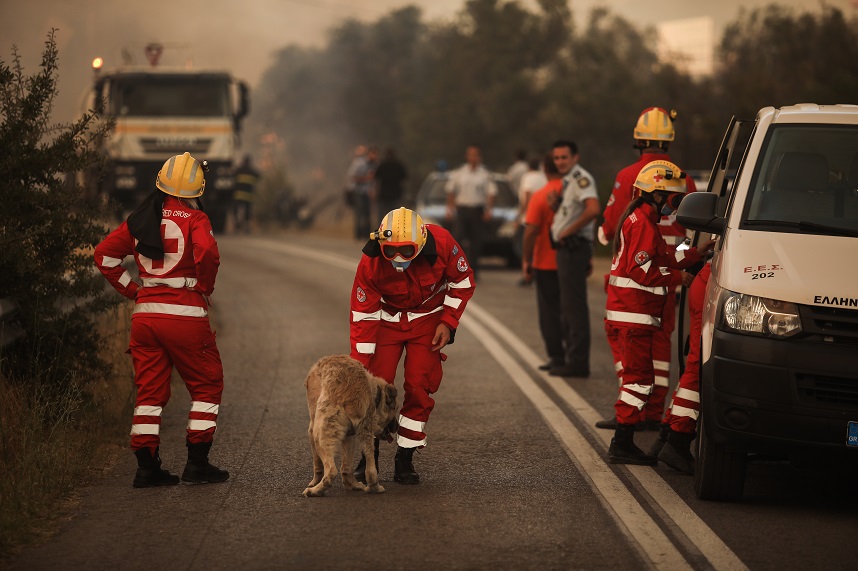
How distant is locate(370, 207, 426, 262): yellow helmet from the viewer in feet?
23.5

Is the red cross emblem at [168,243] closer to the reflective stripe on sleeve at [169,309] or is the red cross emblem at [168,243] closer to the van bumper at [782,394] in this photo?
the reflective stripe on sleeve at [169,309]

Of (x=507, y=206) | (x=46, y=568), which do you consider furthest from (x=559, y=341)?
(x=507, y=206)

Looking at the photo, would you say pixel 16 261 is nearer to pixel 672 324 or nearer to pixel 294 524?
pixel 294 524

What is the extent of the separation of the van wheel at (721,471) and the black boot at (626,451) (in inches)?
→ 41.1

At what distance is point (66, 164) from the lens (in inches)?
349

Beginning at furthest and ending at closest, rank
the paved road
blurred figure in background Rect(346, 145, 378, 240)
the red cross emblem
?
blurred figure in background Rect(346, 145, 378, 240) < the red cross emblem < the paved road

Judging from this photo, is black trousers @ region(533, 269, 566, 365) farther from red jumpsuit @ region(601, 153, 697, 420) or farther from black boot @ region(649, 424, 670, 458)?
black boot @ region(649, 424, 670, 458)

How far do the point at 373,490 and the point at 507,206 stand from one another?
17.6 m

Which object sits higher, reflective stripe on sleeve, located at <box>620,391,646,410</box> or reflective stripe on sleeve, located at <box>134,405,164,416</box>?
reflective stripe on sleeve, located at <box>134,405,164,416</box>

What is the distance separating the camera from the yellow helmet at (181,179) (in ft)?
23.9

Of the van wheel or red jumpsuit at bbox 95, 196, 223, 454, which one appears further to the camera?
red jumpsuit at bbox 95, 196, 223, 454

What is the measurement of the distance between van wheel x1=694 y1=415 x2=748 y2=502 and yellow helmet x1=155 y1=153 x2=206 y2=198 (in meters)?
3.04

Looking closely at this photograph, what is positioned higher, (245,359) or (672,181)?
(672,181)

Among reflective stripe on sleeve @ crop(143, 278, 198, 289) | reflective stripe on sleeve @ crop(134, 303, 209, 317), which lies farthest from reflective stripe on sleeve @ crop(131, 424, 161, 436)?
reflective stripe on sleeve @ crop(143, 278, 198, 289)
